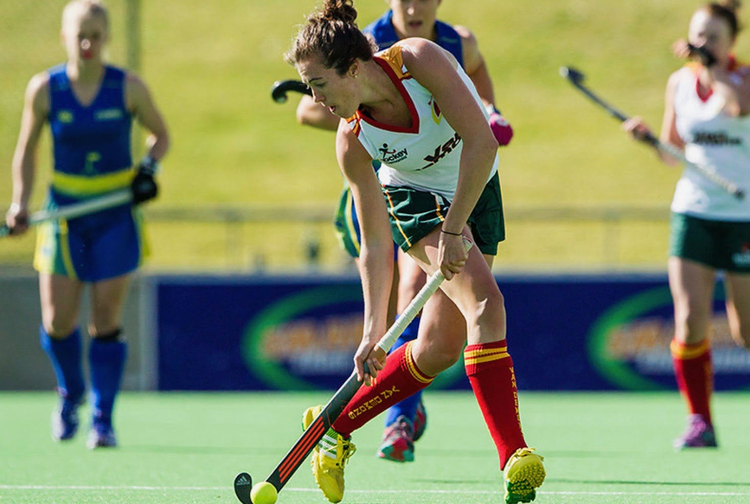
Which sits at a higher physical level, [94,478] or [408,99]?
[408,99]

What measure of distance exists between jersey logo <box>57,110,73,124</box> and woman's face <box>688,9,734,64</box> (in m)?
2.66

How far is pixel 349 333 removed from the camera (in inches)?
327

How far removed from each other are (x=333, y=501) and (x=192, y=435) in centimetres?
247

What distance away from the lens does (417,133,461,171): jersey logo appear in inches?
137

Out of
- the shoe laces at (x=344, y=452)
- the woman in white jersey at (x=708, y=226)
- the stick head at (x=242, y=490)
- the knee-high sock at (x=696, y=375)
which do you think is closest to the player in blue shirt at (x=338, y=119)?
the shoe laces at (x=344, y=452)

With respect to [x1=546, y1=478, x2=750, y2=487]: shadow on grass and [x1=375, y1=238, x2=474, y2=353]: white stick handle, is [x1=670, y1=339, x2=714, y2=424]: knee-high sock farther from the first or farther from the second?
[x1=375, y1=238, x2=474, y2=353]: white stick handle

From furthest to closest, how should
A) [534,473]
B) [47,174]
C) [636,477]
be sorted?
[47,174] < [636,477] < [534,473]

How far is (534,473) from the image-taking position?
3203 millimetres

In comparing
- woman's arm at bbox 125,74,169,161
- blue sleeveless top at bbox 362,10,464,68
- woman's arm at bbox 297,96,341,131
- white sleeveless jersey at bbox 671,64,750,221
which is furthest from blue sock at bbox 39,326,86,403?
white sleeveless jersey at bbox 671,64,750,221

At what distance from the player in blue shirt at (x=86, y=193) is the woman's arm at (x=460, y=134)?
239cm

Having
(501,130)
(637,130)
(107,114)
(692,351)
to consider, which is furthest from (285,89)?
(692,351)

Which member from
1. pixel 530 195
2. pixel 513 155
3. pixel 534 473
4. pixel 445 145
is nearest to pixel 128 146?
pixel 445 145

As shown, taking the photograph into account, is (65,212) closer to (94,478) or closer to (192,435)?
(192,435)

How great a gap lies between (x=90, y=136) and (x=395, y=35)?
5.38 feet
